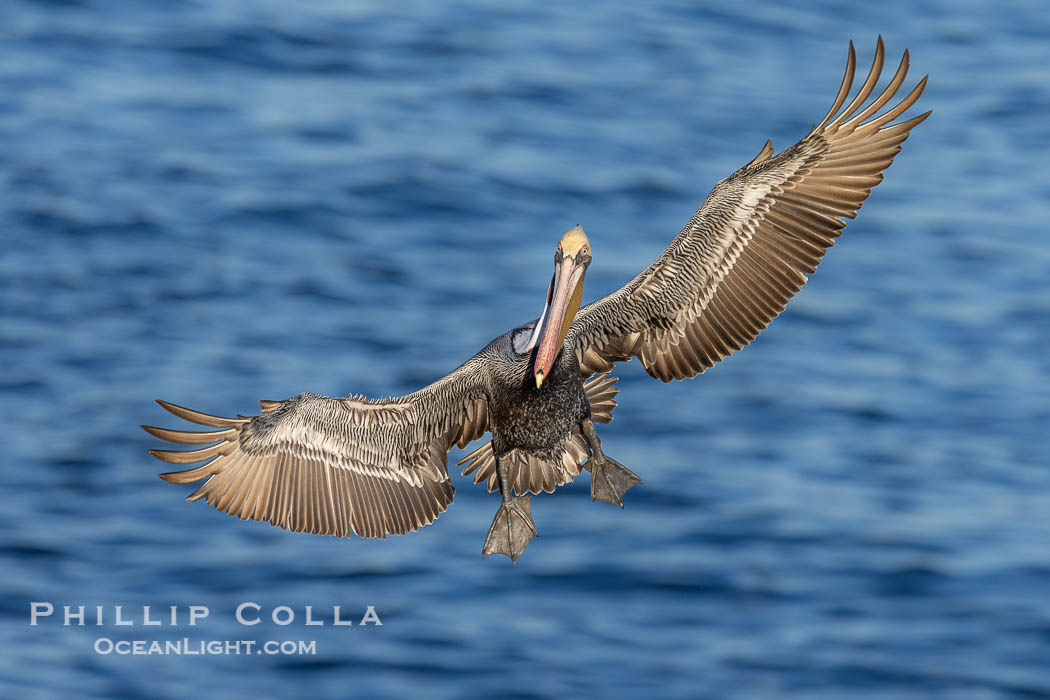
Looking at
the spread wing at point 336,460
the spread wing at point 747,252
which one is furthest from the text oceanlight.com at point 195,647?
the spread wing at point 747,252

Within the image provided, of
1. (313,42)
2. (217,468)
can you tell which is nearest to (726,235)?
(217,468)

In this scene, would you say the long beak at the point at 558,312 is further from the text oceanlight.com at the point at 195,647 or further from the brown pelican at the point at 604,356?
the text oceanlight.com at the point at 195,647

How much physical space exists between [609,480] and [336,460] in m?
1.50

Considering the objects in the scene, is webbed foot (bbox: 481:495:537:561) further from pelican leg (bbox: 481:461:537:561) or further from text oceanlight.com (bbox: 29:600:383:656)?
text oceanlight.com (bbox: 29:600:383:656)

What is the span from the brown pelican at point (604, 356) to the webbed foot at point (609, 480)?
0.04 m

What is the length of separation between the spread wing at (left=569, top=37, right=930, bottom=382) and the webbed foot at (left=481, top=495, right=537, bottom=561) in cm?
86

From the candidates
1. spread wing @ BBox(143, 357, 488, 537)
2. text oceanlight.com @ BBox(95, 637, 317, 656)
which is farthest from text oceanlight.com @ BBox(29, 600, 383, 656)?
spread wing @ BBox(143, 357, 488, 537)

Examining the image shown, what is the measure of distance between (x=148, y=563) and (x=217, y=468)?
850cm

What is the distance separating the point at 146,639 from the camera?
52.7 feet

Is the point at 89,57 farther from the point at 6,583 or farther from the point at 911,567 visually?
the point at 911,567

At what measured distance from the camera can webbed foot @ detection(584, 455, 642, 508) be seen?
871 cm

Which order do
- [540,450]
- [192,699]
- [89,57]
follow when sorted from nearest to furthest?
[540,450] < [192,699] < [89,57]

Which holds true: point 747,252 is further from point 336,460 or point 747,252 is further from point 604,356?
point 336,460

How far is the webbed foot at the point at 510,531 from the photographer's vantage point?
8.52 m
